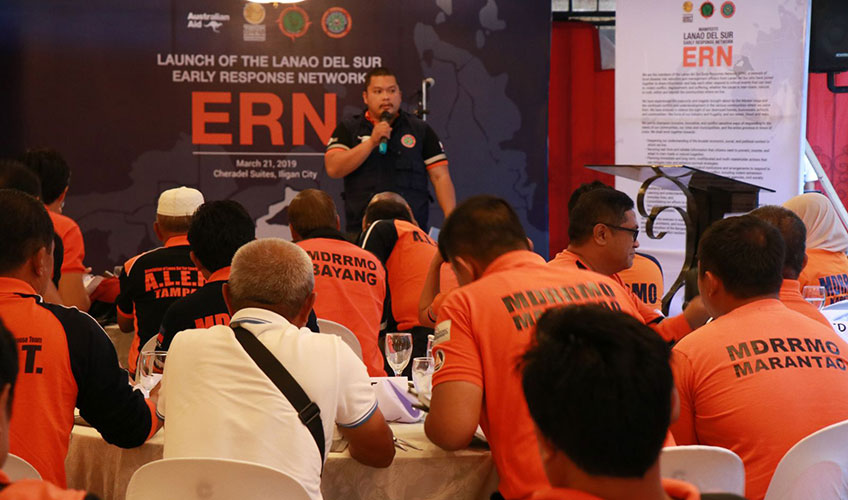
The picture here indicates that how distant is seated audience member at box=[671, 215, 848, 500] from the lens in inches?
88.3

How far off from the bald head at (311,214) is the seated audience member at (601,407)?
9.94 ft

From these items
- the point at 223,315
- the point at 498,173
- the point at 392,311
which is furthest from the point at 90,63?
the point at 223,315

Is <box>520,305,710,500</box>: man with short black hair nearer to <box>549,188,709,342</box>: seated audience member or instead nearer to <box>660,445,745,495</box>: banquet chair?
<box>660,445,745,495</box>: banquet chair

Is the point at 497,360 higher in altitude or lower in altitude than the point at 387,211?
lower

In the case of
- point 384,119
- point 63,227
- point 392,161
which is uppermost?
point 384,119

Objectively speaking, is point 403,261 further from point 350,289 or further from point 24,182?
point 24,182

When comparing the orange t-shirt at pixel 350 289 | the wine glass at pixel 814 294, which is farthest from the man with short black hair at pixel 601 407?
the orange t-shirt at pixel 350 289

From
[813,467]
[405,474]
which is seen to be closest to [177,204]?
[405,474]

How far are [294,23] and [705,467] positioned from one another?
247 inches

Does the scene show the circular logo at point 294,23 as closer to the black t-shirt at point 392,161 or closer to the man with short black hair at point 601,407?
the black t-shirt at point 392,161

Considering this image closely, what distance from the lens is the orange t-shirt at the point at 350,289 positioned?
3920mm

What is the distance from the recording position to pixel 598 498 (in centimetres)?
118

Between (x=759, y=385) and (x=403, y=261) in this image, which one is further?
(x=403, y=261)

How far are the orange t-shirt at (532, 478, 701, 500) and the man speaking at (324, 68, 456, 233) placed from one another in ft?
16.5
